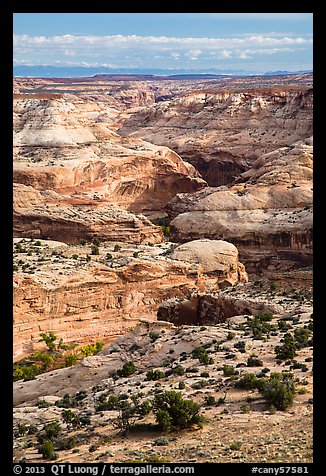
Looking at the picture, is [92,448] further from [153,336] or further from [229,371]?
[153,336]

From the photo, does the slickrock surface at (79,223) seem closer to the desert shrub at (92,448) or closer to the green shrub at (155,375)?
the green shrub at (155,375)

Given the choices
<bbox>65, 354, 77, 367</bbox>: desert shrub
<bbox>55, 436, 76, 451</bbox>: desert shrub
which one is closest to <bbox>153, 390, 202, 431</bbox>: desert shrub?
<bbox>55, 436, 76, 451</bbox>: desert shrub

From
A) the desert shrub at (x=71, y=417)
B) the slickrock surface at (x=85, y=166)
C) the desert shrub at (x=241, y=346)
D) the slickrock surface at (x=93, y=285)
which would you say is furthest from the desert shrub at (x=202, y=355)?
the slickrock surface at (x=85, y=166)

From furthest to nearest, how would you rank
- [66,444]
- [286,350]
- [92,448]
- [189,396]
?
[286,350] < [189,396] < [66,444] < [92,448]

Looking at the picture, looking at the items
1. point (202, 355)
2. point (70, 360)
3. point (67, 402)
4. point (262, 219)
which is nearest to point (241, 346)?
point (202, 355)

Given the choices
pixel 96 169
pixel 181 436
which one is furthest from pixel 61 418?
pixel 96 169
